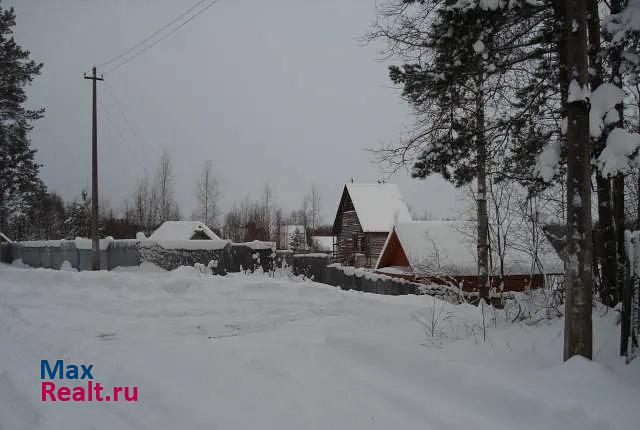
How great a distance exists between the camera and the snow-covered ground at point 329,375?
380 cm

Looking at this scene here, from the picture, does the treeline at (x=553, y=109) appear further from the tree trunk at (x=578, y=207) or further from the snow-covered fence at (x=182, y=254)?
the snow-covered fence at (x=182, y=254)

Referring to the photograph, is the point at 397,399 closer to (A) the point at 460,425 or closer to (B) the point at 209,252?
(A) the point at 460,425

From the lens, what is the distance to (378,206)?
35.4m

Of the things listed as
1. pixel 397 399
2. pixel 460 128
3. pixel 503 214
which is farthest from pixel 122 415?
pixel 503 214

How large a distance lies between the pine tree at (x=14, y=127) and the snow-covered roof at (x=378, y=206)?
74.9 ft

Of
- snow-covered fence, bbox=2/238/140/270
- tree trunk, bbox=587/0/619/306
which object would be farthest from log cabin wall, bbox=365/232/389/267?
tree trunk, bbox=587/0/619/306

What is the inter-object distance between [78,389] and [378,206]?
31.5 metres

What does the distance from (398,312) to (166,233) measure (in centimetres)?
3233

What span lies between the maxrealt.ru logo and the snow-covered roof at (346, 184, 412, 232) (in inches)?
1136

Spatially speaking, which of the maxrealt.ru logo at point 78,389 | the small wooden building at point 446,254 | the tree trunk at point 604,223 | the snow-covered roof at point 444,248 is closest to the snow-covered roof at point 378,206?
the small wooden building at point 446,254

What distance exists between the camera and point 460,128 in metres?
7.29

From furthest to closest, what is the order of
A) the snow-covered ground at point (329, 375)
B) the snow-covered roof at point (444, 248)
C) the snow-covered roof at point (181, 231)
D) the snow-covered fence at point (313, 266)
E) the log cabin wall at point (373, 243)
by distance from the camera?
the snow-covered roof at point (181, 231)
the log cabin wall at point (373, 243)
the snow-covered fence at point (313, 266)
the snow-covered roof at point (444, 248)
the snow-covered ground at point (329, 375)

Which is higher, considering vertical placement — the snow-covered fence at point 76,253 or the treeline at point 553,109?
the treeline at point 553,109

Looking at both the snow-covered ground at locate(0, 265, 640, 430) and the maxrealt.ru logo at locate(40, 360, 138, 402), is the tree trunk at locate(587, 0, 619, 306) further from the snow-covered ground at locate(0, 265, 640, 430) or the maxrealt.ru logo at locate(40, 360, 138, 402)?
the maxrealt.ru logo at locate(40, 360, 138, 402)
